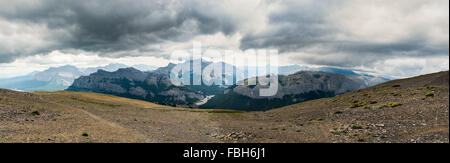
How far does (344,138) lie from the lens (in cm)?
2545

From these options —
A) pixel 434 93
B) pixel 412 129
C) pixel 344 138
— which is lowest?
pixel 344 138
